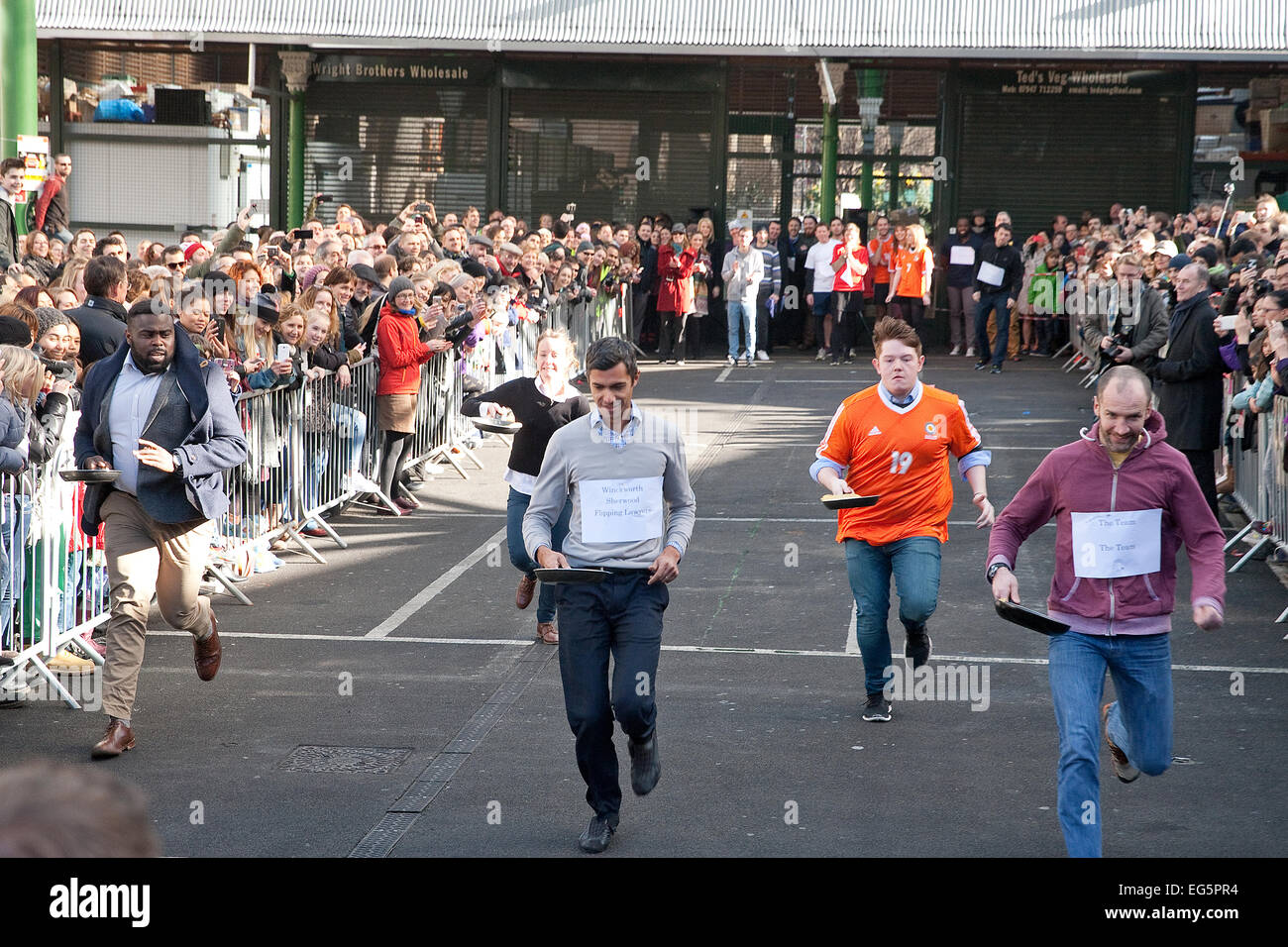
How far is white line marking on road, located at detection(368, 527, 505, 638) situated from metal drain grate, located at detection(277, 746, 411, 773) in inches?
88.4

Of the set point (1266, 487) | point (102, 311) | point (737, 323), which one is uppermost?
point (102, 311)

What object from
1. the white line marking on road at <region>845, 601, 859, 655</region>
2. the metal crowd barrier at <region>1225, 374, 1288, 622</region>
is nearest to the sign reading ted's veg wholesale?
the metal crowd barrier at <region>1225, 374, 1288, 622</region>

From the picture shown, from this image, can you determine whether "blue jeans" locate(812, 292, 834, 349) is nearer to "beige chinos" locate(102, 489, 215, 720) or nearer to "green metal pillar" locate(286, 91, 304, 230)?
"green metal pillar" locate(286, 91, 304, 230)

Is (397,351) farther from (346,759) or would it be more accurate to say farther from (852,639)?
(346,759)

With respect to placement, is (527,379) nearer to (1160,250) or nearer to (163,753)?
(163,753)

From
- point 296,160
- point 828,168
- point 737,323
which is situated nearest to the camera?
point 737,323

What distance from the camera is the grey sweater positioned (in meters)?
6.31

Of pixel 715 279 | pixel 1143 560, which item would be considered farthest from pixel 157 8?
pixel 1143 560

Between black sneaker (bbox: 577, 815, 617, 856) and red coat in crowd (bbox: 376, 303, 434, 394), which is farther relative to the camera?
red coat in crowd (bbox: 376, 303, 434, 394)

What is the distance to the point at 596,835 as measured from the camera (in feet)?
20.4

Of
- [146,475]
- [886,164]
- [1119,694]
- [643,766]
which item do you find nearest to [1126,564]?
[1119,694]

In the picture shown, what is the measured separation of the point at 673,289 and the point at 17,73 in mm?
9814

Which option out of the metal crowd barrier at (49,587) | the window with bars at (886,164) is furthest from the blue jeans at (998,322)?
the metal crowd barrier at (49,587)
